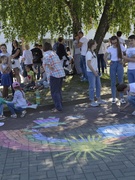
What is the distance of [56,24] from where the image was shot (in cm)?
1134

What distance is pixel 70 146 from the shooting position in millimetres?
4945

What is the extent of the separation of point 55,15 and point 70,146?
735 cm

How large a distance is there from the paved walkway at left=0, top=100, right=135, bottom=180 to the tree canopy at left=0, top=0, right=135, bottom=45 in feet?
15.5

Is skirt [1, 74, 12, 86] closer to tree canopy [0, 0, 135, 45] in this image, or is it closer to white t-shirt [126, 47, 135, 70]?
tree canopy [0, 0, 135, 45]

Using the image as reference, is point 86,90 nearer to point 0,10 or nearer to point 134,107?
Answer: point 134,107

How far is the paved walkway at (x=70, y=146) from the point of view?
3.94 metres

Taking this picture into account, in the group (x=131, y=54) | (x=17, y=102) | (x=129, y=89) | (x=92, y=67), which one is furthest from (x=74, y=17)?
(x=129, y=89)

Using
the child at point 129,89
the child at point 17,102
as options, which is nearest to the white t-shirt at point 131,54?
the child at point 129,89

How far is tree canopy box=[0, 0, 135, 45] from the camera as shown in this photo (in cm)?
1055

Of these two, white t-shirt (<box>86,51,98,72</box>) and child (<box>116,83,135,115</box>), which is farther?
white t-shirt (<box>86,51,98,72</box>)

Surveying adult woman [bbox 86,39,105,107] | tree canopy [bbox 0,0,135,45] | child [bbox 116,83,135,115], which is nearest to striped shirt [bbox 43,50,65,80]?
adult woman [bbox 86,39,105,107]

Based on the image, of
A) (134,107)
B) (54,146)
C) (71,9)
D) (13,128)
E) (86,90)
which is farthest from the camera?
(71,9)

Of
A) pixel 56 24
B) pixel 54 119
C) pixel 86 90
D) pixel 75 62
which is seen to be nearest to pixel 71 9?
pixel 56 24

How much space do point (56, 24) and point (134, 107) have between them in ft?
19.1
